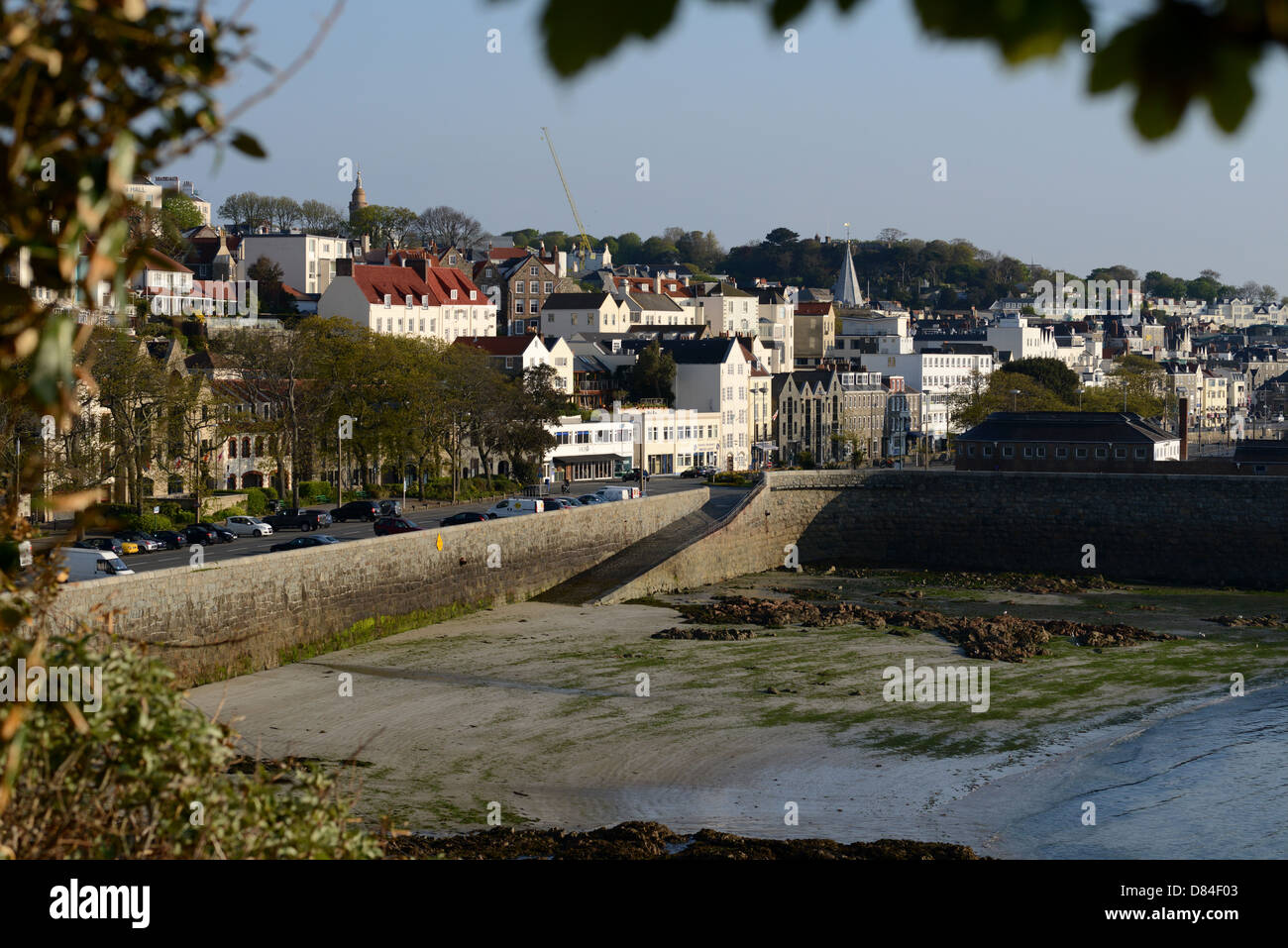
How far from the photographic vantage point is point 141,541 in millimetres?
46625

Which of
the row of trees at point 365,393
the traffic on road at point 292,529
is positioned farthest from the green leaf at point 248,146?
the row of trees at point 365,393

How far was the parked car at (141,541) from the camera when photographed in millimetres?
46375

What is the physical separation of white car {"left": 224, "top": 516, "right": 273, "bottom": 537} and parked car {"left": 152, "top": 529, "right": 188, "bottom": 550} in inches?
101

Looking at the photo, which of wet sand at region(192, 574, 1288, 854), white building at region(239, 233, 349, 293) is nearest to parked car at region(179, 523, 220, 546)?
wet sand at region(192, 574, 1288, 854)

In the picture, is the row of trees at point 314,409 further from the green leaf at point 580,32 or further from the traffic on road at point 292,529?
the green leaf at point 580,32

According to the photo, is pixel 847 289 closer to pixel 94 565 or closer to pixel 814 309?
pixel 814 309

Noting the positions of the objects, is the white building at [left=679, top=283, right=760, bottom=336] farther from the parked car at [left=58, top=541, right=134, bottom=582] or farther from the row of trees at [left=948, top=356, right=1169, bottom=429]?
the parked car at [left=58, top=541, right=134, bottom=582]

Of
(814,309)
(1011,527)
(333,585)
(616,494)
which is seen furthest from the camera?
(814,309)

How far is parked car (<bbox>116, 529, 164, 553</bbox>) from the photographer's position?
46.4 meters

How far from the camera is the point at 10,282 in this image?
171 inches

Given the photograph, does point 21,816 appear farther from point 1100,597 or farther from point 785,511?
point 785,511

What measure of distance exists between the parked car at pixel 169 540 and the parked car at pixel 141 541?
0.74 ft

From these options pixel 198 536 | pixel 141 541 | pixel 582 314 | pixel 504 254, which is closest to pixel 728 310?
pixel 582 314

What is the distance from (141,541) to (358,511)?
10.9 m
